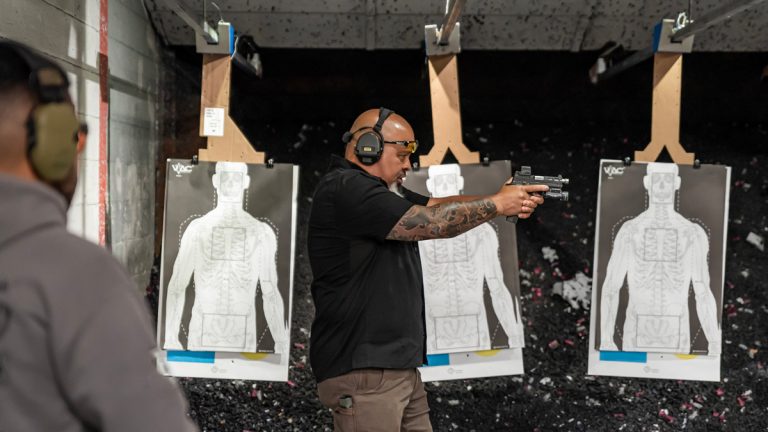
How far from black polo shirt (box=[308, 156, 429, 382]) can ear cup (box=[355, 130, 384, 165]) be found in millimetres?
59

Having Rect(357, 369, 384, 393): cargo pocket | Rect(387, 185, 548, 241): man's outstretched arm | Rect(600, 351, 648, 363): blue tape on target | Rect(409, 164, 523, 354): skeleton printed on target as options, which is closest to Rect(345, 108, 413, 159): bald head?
Rect(387, 185, 548, 241): man's outstretched arm

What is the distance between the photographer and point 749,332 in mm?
3035

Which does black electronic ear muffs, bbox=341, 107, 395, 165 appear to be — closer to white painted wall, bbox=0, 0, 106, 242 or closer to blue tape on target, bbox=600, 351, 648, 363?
white painted wall, bbox=0, 0, 106, 242

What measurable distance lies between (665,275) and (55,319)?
8.45 feet

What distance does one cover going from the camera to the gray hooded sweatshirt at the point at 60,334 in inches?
25.0

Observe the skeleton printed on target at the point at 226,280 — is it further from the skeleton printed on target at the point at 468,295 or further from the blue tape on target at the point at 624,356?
the blue tape on target at the point at 624,356

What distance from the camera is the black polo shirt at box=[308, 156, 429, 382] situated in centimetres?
176

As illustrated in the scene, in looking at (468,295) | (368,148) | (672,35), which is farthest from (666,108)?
(368,148)

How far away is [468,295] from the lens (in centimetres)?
273

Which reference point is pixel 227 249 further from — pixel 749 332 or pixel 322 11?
pixel 749 332

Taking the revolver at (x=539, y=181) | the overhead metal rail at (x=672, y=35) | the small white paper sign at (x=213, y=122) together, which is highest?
the overhead metal rail at (x=672, y=35)

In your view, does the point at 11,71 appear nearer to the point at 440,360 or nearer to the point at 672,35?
the point at 440,360

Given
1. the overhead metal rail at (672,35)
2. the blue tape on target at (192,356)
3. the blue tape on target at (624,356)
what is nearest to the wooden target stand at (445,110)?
the overhead metal rail at (672,35)

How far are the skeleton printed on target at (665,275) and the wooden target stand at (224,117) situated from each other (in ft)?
5.02
